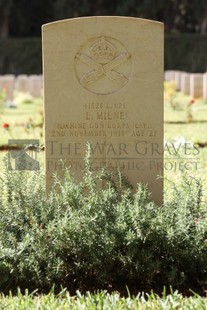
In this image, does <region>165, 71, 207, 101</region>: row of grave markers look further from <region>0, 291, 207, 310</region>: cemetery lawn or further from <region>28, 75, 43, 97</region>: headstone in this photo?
<region>0, 291, 207, 310</region>: cemetery lawn

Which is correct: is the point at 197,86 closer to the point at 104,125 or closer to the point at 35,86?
the point at 35,86

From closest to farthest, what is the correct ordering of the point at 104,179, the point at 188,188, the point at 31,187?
the point at 188,188
the point at 31,187
the point at 104,179

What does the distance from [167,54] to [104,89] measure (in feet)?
101

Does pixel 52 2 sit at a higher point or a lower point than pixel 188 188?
higher

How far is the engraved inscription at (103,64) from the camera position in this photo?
5266mm

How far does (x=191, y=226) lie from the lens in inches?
164

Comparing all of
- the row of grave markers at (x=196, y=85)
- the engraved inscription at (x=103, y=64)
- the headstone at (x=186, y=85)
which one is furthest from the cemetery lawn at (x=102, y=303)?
the headstone at (x=186, y=85)

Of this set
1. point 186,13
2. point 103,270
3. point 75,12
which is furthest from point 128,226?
point 186,13

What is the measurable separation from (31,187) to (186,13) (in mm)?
34488

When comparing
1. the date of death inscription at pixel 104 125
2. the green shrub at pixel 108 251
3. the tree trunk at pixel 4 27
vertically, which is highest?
the tree trunk at pixel 4 27

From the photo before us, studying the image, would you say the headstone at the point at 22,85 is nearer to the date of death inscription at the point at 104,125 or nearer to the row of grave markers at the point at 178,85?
the row of grave markers at the point at 178,85

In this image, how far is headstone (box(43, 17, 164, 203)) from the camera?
17.3 ft

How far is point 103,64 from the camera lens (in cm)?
529

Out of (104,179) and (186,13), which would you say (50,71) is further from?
(186,13)
